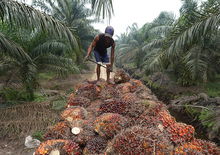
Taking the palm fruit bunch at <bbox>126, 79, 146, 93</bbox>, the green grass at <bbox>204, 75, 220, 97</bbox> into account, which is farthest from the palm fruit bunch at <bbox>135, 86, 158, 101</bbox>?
the green grass at <bbox>204, 75, 220, 97</bbox>

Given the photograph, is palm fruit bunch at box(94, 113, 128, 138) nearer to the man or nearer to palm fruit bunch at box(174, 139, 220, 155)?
palm fruit bunch at box(174, 139, 220, 155)

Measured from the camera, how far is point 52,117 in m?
3.51

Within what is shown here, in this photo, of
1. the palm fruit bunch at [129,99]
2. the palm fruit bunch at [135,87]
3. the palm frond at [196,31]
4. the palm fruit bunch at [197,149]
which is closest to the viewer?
the palm fruit bunch at [197,149]

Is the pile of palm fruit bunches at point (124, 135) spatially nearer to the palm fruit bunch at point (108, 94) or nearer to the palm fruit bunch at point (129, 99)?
the palm fruit bunch at point (129, 99)

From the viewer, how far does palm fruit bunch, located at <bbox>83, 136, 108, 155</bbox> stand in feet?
3.65

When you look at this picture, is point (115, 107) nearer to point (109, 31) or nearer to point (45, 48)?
point (109, 31)

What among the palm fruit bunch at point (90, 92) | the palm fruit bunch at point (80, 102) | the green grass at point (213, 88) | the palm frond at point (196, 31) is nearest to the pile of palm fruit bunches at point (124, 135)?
the palm fruit bunch at point (80, 102)

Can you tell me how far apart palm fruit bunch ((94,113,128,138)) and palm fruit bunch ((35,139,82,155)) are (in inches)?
7.8

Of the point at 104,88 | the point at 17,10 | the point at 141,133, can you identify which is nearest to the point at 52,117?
the point at 104,88

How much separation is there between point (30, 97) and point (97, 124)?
4.55 metres

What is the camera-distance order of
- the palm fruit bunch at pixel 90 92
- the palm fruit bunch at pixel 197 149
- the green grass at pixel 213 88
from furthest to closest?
the green grass at pixel 213 88 → the palm fruit bunch at pixel 90 92 → the palm fruit bunch at pixel 197 149

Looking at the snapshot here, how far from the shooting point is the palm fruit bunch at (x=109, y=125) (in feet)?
3.87

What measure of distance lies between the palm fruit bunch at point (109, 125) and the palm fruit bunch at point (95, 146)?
4cm

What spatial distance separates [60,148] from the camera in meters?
1.07
